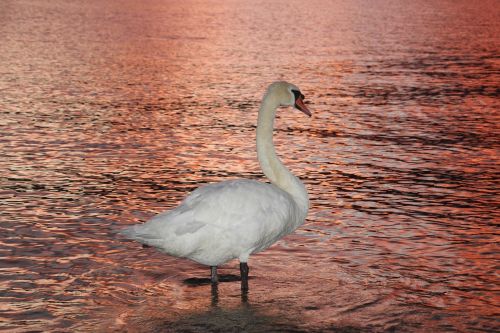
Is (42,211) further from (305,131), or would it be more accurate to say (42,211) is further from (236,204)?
(305,131)

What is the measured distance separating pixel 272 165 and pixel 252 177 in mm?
5428

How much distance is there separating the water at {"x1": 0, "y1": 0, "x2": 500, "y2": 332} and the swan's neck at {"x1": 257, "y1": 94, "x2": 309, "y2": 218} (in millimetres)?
857

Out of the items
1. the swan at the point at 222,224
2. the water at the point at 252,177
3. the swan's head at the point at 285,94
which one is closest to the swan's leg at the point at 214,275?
the swan at the point at 222,224

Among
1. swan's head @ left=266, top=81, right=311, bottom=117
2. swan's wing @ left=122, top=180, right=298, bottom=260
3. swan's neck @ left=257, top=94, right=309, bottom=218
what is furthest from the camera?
swan's head @ left=266, top=81, right=311, bottom=117

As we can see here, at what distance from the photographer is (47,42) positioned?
44.8 m

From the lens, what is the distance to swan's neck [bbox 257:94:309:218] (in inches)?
382

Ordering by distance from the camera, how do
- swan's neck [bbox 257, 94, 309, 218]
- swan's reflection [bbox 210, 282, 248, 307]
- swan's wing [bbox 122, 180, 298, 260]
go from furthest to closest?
swan's neck [bbox 257, 94, 309, 218], swan's reflection [bbox 210, 282, 248, 307], swan's wing [bbox 122, 180, 298, 260]

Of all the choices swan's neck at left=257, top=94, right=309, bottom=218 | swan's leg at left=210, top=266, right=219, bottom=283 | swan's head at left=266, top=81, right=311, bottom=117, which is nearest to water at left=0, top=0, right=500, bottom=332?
swan's leg at left=210, top=266, right=219, bottom=283

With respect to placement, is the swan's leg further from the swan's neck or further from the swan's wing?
the swan's neck

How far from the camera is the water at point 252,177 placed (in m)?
8.89

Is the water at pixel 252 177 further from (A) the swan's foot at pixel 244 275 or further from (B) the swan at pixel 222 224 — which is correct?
(B) the swan at pixel 222 224

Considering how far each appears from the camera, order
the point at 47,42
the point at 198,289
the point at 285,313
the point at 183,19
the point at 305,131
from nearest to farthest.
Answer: the point at 285,313, the point at 198,289, the point at 305,131, the point at 47,42, the point at 183,19

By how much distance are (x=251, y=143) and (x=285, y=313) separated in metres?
9.89

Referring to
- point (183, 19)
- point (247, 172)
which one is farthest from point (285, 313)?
point (183, 19)
